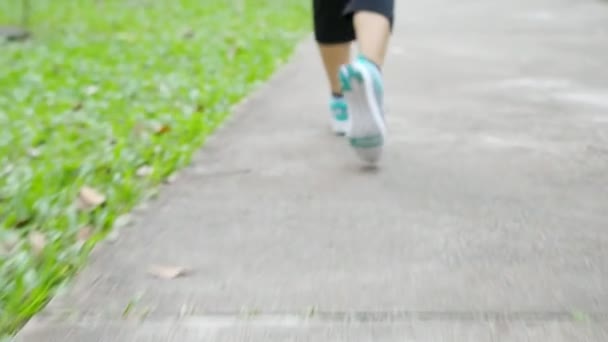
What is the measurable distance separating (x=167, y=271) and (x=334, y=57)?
1.73 metres

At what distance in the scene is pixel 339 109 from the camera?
12.4ft

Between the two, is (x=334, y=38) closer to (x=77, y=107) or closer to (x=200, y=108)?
(x=200, y=108)

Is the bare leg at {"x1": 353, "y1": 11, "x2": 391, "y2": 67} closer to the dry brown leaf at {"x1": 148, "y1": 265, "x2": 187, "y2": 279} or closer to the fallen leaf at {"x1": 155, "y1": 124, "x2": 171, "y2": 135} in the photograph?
the dry brown leaf at {"x1": 148, "y1": 265, "x2": 187, "y2": 279}

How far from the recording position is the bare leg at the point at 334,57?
3668 millimetres

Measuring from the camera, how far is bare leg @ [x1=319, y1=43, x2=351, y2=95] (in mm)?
3668

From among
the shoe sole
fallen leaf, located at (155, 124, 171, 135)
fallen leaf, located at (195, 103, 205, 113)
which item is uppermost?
the shoe sole

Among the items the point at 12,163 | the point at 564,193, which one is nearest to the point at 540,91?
the point at 564,193

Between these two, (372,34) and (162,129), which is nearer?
(372,34)

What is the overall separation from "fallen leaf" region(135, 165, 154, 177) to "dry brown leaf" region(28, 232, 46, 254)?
27.2 inches

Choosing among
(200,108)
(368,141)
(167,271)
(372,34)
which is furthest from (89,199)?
(200,108)

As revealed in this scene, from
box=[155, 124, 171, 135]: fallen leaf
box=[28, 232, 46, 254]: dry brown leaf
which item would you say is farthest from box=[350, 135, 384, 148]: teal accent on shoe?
box=[155, 124, 171, 135]: fallen leaf

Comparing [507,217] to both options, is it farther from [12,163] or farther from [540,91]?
[540,91]

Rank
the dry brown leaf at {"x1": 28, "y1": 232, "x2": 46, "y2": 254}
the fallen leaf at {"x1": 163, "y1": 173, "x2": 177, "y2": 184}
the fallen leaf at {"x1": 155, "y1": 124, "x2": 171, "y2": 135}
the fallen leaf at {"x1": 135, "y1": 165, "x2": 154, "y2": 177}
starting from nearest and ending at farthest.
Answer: the dry brown leaf at {"x1": 28, "y1": 232, "x2": 46, "y2": 254} < the fallen leaf at {"x1": 163, "y1": 173, "x2": 177, "y2": 184} < the fallen leaf at {"x1": 135, "y1": 165, "x2": 154, "y2": 177} < the fallen leaf at {"x1": 155, "y1": 124, "x2": 171, "y2": 135}

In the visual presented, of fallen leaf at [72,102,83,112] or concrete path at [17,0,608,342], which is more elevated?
concrete path at [17,0,608,342]
